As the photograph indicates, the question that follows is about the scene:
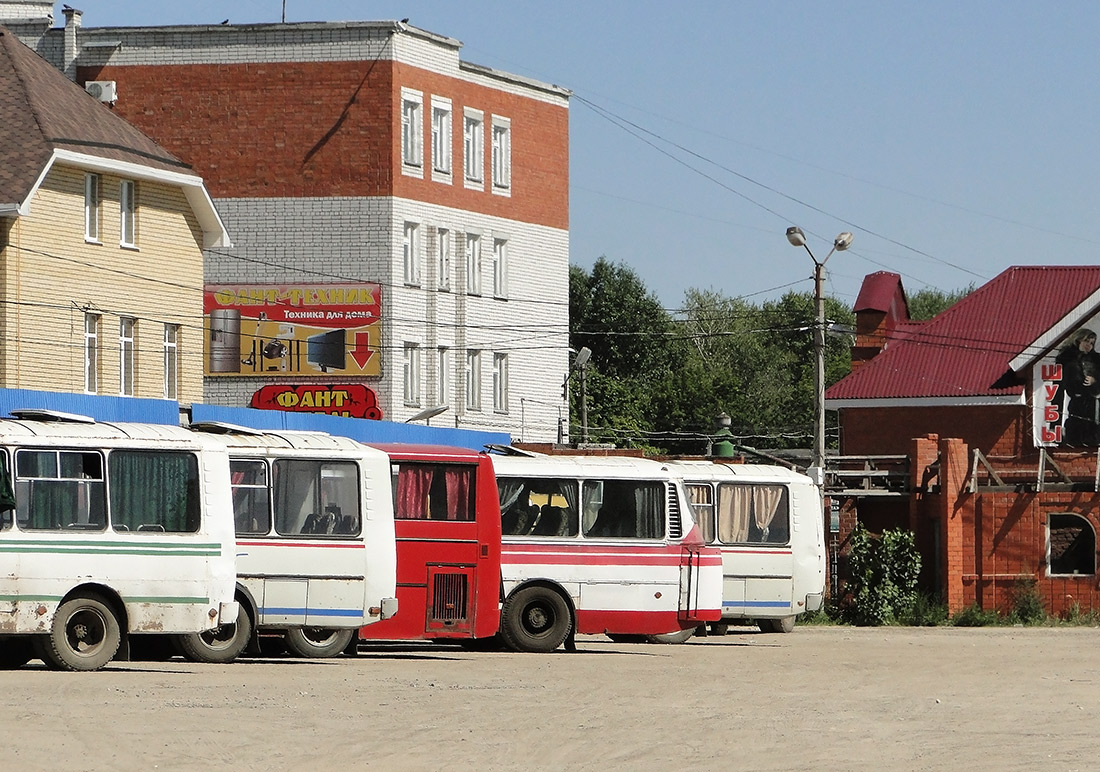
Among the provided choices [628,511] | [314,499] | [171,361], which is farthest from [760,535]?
[171,361]

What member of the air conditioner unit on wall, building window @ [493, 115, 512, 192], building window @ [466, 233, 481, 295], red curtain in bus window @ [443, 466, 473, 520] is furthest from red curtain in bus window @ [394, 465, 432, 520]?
building window @ [493, 115, 512, 192]

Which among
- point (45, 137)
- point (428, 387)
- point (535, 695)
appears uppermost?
point (45, 137)

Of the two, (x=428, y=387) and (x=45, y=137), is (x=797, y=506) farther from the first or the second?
(x=428, y=387)

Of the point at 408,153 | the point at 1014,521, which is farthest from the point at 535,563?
the point at 408,153

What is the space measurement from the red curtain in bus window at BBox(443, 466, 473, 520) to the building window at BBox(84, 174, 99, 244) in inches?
716

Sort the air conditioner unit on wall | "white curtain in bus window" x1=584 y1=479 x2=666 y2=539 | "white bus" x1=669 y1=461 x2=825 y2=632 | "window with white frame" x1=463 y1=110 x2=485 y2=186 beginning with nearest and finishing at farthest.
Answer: "white curtain in bus window" x1=584 y1=479 x2=666 y2=539
"white bus" x1=669 y1=461 x2=825 y2=632
the air conditioner unit on wall
"window with white frame" x1=463 y1=110 x2=485 y2=186

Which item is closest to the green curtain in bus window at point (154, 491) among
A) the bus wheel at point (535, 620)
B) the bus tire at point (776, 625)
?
the bus wheel at point (535, 620)

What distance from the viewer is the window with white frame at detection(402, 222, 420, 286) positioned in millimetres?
53062

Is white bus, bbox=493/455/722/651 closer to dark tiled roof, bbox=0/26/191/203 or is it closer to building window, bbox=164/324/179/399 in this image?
dark tiled roof, bbox=0/26/191/203

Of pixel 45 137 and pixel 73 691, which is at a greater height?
pixel 45 137

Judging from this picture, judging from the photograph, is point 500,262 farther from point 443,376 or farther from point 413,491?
point 413,491

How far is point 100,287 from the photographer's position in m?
41.5

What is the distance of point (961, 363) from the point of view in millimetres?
56531

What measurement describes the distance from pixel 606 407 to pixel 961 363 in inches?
1085
